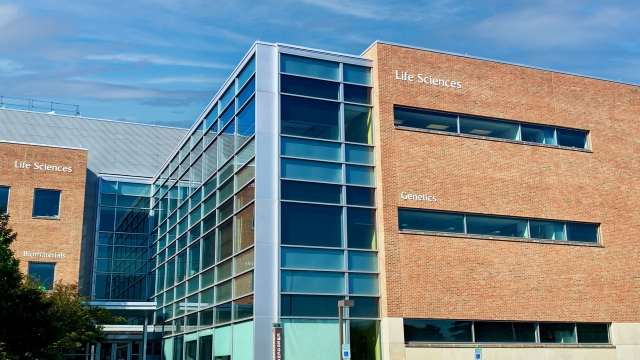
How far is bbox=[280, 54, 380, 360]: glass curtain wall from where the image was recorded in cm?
2816

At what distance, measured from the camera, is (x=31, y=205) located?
44.2 meters

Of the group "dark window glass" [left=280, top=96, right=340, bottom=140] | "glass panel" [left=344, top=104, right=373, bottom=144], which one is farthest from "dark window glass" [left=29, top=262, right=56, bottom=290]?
"glass panel" [left=344, top=104, right=373, bottom=144]

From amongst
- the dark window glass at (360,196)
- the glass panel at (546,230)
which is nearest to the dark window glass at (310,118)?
the dark window glass at (360,196)

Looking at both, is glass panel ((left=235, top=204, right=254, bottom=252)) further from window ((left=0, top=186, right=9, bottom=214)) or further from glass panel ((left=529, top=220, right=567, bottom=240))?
window ((left=0, top=186, right=9, bottom=214))

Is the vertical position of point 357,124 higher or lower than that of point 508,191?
higher

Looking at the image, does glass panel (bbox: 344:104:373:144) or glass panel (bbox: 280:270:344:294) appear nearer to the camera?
glass panel (bbox: 280:270:344:294)

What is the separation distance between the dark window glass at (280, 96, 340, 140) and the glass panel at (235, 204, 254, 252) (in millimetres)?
3519

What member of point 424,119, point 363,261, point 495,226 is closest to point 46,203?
point 363,261

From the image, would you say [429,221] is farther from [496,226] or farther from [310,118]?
[310,118]

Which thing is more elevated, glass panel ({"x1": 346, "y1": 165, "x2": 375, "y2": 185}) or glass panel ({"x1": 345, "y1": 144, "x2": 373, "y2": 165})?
glass panel ({"x1": 345, "y1": 144, "x2": 373, "y2": 165})

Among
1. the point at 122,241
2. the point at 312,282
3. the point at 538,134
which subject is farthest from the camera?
the point at 122,241

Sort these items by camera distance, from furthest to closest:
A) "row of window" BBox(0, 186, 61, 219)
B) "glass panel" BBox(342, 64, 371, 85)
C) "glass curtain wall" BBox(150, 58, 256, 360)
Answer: "row of window" BBox(0, 186, 61, 219), "glass panel" BBox(342, 64, 371, 85), "glass curtain wall" BBox(150, 58, 256, 360)

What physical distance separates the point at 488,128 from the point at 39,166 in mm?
26925

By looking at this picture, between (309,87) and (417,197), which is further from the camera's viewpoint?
(417,197)
